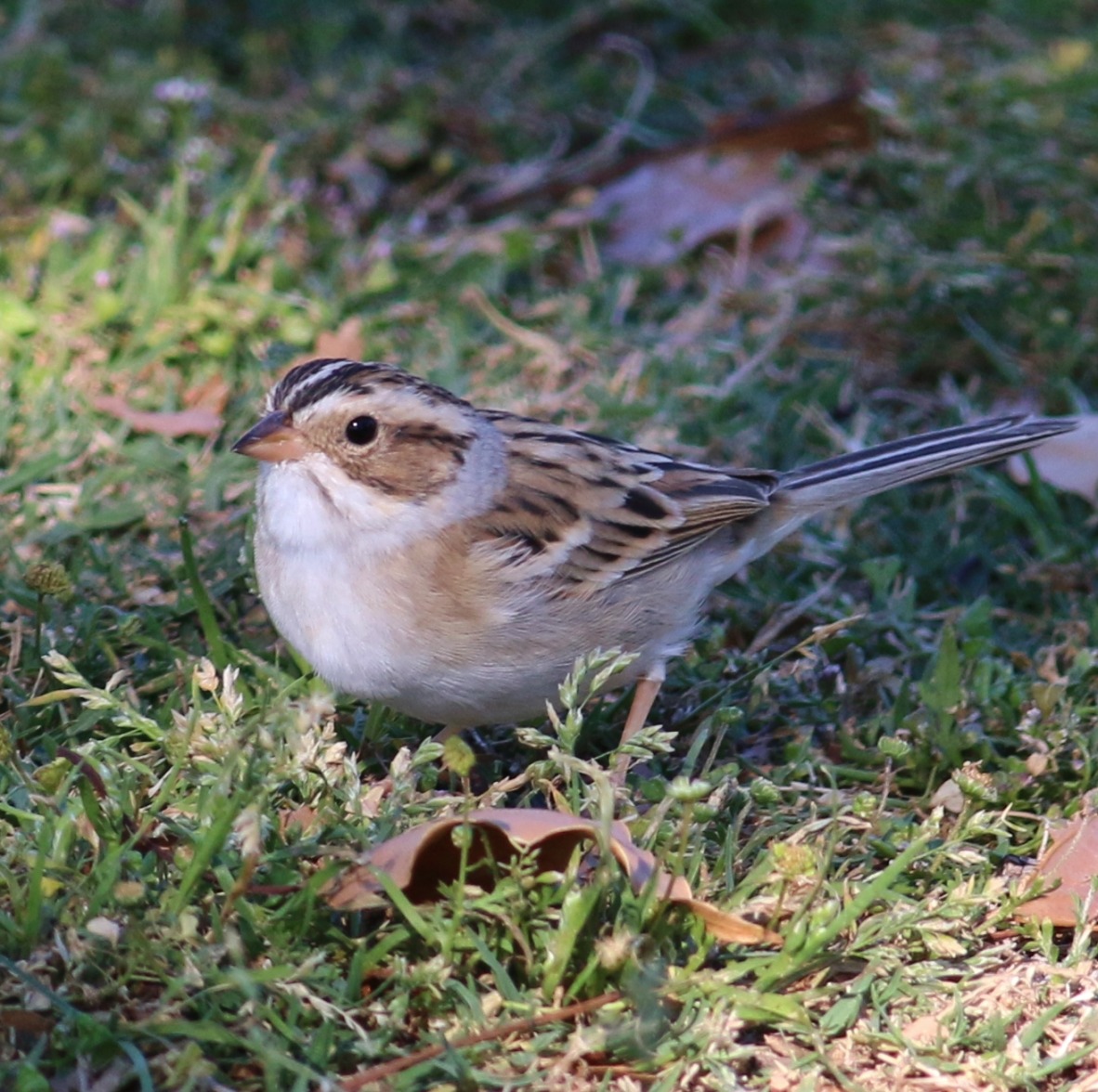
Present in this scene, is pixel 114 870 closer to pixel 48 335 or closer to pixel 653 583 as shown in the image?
pixel 653 583

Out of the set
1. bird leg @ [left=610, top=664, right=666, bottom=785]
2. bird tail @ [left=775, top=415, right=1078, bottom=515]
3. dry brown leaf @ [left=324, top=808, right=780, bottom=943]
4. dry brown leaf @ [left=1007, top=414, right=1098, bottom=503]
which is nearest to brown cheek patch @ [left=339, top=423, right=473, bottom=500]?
bird leg @ [left=610, top=664, right=666, bottom=785]

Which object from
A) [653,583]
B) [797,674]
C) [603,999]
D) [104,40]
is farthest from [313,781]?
[104,40]

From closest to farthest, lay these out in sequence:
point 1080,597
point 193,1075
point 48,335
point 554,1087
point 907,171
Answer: point 193,1075, point 554,1087, point 1080,597, point 48,335, point 907,171

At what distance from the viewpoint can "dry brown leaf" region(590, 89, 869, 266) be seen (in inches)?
261

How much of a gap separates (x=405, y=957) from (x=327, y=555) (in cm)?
96

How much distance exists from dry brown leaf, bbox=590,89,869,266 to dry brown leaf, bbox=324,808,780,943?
12.3ft

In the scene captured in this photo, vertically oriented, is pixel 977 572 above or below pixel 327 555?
below

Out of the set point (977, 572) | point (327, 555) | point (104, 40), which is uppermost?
point (104, 40)

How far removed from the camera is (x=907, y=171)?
6672mm

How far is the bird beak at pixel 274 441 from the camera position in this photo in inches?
148

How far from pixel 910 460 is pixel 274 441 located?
1.77 metres

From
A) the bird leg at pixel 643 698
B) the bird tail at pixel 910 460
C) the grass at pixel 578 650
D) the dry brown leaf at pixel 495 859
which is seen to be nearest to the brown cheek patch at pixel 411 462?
the grass at pixel 578 650

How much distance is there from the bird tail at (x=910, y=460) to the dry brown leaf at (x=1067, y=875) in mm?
1190

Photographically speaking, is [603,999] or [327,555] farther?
[327,555]
